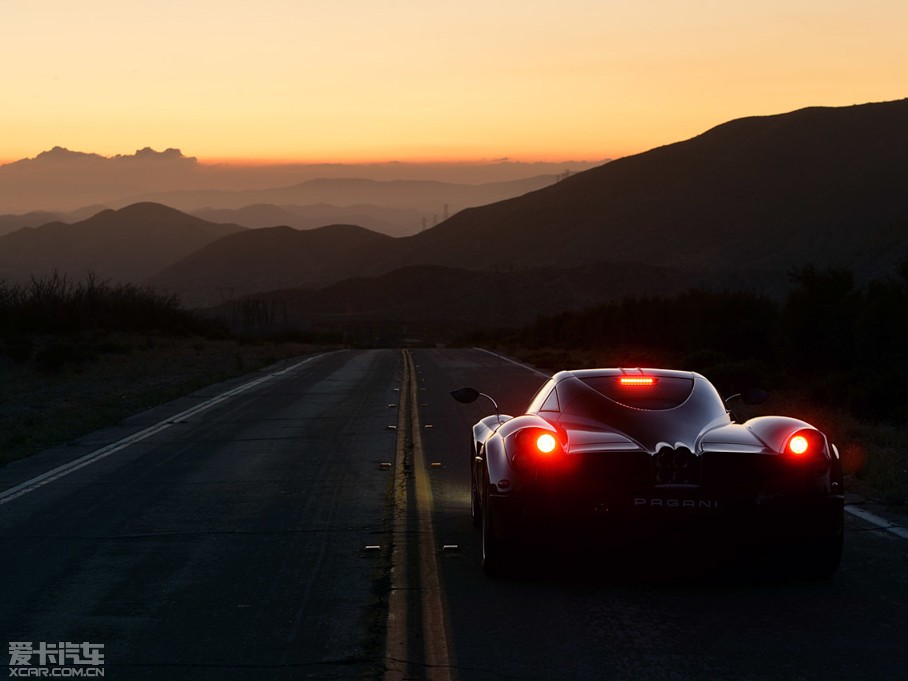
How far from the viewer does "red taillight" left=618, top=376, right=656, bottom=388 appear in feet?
29.0

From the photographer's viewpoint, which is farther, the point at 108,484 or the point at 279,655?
the point at 108,484

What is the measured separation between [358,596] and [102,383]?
28.4 m

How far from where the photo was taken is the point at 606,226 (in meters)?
Answer: 164

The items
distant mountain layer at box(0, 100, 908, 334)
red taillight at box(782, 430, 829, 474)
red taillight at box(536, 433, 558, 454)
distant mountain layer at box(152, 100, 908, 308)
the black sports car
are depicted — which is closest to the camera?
the black sports car

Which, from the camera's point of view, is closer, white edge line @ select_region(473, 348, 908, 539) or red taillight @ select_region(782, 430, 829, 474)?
red taillight @ select_region(782, 430, 829, 474)

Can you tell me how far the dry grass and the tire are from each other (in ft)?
32.4

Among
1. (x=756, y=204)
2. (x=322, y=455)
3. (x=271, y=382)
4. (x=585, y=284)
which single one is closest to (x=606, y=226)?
(x=756, y=204)

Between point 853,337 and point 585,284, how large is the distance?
103209mm

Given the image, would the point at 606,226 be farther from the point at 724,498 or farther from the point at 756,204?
the point at 724,498

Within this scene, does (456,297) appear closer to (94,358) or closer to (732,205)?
(732,205)

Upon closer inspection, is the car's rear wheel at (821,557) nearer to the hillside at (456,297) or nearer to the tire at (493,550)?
the tire at (493,550)

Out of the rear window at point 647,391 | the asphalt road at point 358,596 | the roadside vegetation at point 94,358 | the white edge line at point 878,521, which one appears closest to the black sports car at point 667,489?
the rear window at point 647,391

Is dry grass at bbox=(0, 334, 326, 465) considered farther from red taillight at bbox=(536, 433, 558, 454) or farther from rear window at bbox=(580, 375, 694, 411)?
red taillight at bbox=(536, 433, 558, 454)

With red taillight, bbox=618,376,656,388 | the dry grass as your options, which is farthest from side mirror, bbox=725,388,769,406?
the dry grass
